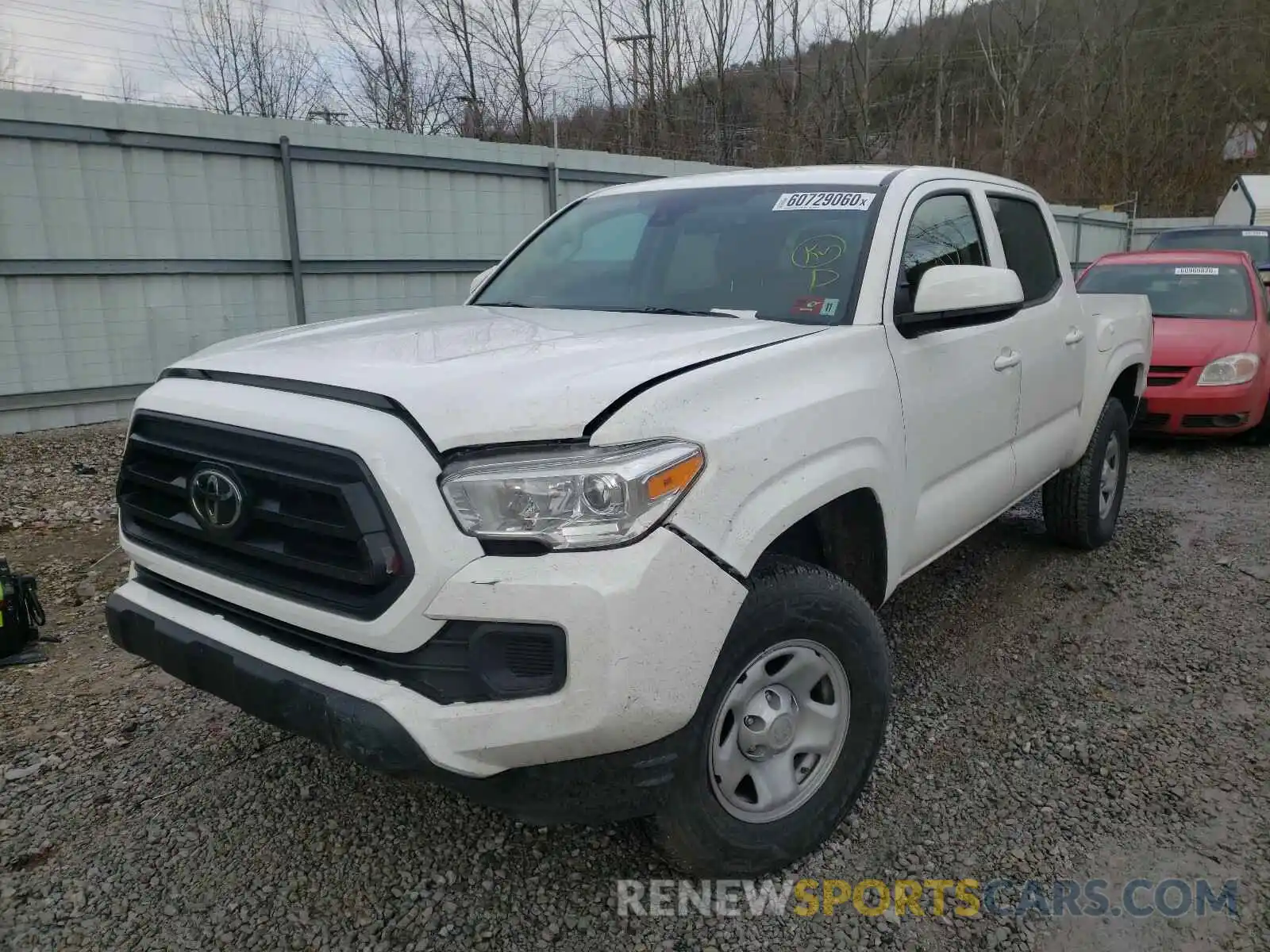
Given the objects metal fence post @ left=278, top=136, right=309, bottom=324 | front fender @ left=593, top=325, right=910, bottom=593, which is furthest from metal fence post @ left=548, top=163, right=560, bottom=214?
front fender @ left=593, top=325, right=910, bottom=593

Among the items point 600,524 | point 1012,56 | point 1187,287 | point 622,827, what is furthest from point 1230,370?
point 1012,56

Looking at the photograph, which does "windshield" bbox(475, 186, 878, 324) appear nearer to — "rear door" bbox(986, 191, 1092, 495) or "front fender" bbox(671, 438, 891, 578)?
"front fender" bbox(671, 438, 891, 578)

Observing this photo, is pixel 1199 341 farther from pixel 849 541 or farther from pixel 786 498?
pixel 786 498

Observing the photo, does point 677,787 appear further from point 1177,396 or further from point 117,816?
point 1177,396

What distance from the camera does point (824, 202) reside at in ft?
10.3

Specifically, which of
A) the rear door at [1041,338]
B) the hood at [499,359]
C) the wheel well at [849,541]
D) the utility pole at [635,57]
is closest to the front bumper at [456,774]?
the hood at [499,359]

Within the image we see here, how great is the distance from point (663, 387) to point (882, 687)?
43.1 inches

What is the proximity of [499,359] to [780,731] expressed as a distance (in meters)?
1.14

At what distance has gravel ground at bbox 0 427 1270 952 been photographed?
2.20 meters

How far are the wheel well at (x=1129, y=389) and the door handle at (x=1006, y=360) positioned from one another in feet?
5.54

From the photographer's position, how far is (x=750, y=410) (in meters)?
2.16

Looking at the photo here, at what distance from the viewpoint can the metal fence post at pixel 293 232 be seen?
327 inches

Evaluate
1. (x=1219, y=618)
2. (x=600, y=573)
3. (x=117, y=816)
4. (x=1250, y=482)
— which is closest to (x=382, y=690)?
(x=600, y=573)

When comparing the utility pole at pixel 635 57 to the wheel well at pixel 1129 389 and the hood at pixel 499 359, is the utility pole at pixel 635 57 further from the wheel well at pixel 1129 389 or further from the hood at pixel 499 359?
the hood at pixel 499 359
